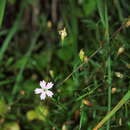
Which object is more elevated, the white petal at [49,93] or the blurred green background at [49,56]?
the blurred green background at [49,56]

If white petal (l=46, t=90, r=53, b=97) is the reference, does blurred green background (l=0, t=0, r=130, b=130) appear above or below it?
above

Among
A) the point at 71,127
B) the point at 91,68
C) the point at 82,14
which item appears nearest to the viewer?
the point at 71,127

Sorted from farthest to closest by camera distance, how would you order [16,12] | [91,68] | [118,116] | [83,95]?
1. [16,12]
2. [91,68]
3. [118,116]
4. [83,95]

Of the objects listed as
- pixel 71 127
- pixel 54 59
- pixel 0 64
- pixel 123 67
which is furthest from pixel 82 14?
pixel 71 127

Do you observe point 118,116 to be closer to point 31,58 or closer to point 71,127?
point 71,127

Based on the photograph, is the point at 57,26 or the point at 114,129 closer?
the point at 114,129

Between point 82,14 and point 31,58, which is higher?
point 82,14

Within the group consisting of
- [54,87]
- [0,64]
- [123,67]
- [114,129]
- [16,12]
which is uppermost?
[16,12]

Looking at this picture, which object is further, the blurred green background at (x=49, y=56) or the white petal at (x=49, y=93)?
the blurred green background at (x=49, y=56)

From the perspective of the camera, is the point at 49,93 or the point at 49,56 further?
the point at 49,56

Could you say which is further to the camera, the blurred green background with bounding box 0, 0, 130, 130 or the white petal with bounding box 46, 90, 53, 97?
the blurred green background with bounding box 0, 0, 130, 130

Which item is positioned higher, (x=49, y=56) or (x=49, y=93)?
(x=49, y=56)
